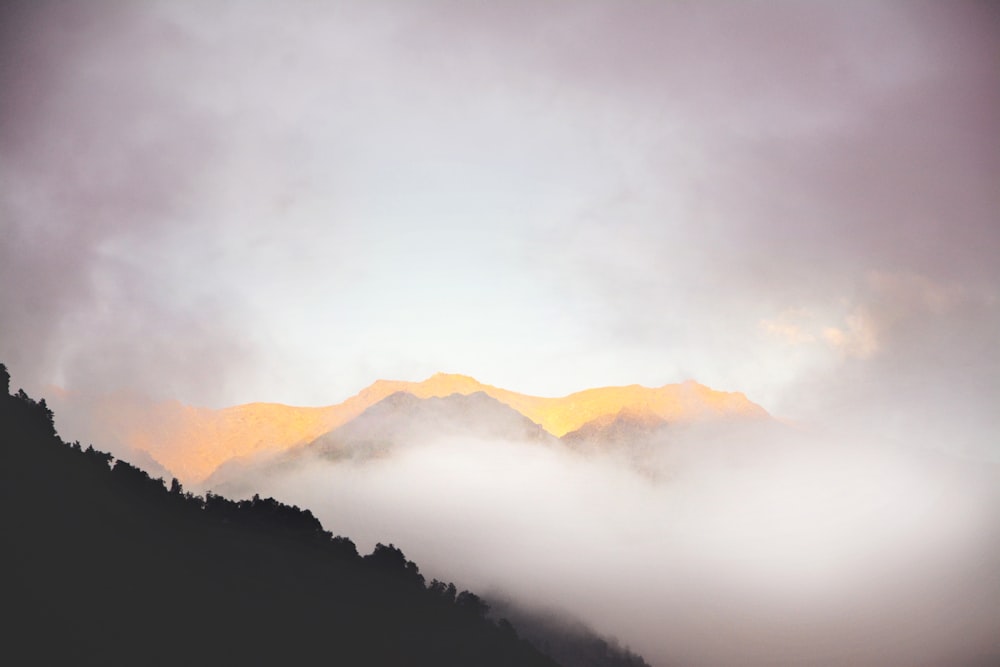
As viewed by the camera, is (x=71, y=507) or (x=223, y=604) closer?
(x=71, y=507)

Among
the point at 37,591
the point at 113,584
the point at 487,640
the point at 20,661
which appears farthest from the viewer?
the point at 487,640

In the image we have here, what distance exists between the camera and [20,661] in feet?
263

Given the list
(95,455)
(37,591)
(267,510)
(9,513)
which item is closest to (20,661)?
(37,591)

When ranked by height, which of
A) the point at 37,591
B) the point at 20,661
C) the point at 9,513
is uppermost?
the point at 9,513

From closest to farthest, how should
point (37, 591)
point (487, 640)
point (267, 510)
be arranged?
point (37, 591) → point (267, 510) → point (487, 640)

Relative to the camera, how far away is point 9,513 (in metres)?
93.0

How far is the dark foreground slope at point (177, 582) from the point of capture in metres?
90.8

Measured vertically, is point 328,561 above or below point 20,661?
above

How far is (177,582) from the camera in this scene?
11569 cm

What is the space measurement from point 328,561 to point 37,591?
2988 inches

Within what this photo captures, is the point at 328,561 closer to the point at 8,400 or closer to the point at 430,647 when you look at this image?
the point at 430,647

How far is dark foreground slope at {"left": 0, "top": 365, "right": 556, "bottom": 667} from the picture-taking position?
3575 inches

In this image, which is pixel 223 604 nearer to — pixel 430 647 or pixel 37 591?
pixel 37 591

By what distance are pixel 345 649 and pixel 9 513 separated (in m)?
63.6
